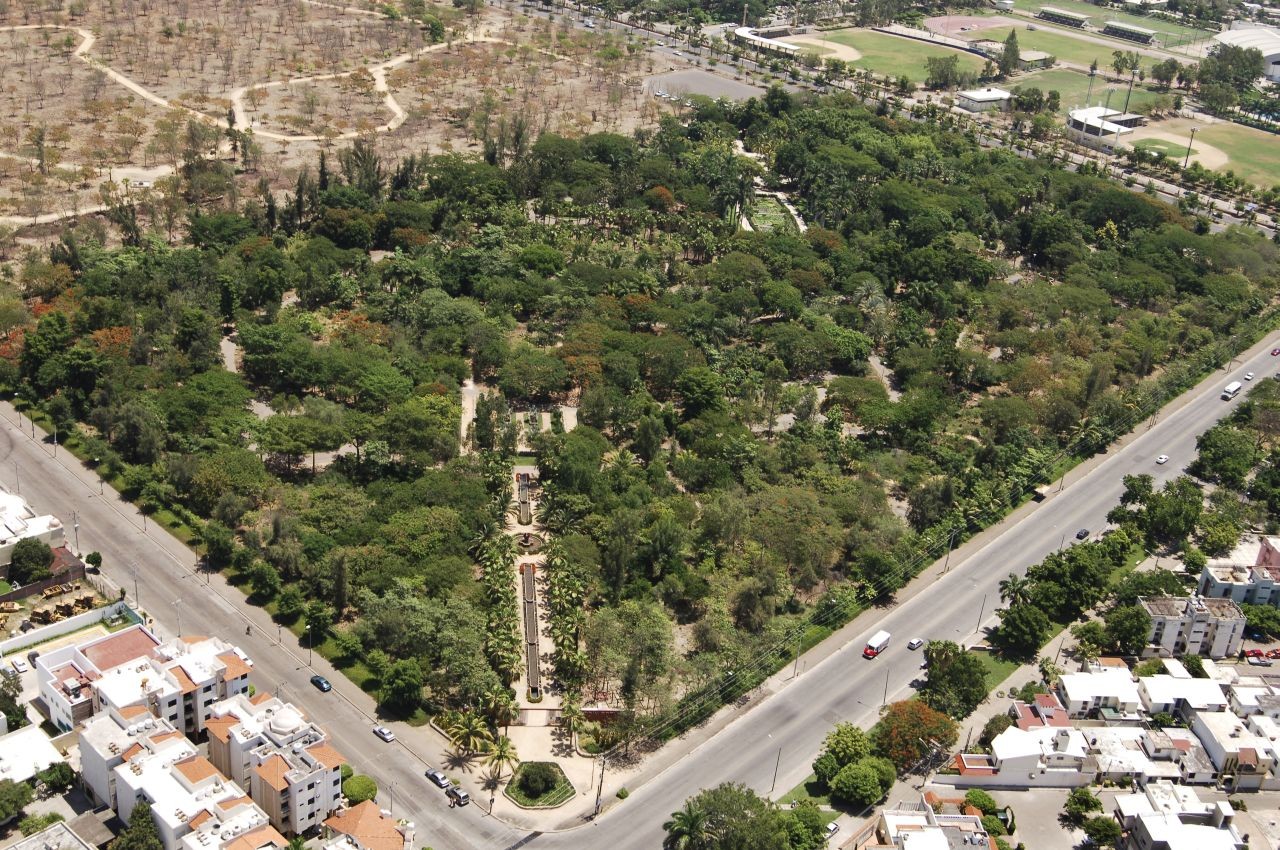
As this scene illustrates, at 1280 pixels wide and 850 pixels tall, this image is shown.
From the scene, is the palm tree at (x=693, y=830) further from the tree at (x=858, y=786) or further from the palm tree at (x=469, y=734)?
the palm tree at (x=469, y=734)

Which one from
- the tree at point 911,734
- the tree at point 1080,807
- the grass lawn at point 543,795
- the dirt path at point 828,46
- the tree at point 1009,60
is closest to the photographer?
the grass lawn at point 543,795

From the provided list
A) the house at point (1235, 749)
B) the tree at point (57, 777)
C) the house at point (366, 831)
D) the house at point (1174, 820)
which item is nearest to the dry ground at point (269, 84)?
the tree at point (57, 777)

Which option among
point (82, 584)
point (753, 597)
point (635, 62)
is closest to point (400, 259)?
point (82, 584)

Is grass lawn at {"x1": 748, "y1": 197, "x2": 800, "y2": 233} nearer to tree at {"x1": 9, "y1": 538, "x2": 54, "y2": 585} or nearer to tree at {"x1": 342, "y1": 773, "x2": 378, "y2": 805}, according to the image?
tree at {"x1": 9, "y1": 538, "x2": 54, "y2": 585}

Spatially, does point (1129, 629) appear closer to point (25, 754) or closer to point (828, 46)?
point (25, 754)

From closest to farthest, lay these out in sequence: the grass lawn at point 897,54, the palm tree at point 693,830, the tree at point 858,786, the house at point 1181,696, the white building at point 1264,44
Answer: the palm tree at point 693,830 → the tree at point 858,786 → the house at point 1181,696 → the grass lawn at point 897,54 → the white building at point 1264,44

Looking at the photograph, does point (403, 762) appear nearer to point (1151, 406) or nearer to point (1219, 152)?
point (1151, 406)
